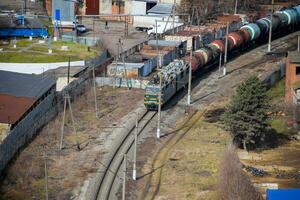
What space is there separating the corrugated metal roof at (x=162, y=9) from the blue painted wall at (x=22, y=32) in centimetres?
1468

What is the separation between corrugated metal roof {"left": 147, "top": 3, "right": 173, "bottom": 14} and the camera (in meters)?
83.7

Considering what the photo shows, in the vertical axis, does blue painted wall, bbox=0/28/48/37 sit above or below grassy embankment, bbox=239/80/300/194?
above

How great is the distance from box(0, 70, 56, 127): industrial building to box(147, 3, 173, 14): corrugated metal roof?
3711 centimetres

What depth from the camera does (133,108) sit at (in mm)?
45812

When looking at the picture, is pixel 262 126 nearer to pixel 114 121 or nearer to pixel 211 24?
pixel 114 121

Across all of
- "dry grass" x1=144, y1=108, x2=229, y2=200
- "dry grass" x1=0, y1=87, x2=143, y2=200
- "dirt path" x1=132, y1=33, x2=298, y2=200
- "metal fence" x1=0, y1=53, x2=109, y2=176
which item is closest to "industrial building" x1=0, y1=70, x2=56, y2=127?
"metal fence" x1=0, y1=53, x2=109, y2=176

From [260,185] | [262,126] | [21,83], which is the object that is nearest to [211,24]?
[21,83]

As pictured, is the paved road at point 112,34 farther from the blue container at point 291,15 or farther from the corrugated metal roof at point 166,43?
the blue container at point 291,15

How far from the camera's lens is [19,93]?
42.8m

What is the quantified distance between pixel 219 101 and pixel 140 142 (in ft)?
35.4

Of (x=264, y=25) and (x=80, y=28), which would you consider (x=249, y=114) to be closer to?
(x=264, y=25)

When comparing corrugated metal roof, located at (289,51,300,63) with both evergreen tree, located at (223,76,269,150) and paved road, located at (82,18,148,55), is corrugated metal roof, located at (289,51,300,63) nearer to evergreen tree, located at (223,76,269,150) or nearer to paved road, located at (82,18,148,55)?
evergreen tree, located at (223,76,269,150)

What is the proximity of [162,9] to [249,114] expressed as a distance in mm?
49358

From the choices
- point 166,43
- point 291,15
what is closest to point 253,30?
point 166,43
